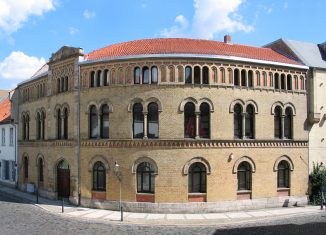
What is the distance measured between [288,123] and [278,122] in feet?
3.10

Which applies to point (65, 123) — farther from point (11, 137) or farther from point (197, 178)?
point (11, 137)

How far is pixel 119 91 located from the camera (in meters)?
25.3

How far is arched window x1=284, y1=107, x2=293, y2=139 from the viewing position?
27641 millimetres

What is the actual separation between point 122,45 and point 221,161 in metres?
11.2

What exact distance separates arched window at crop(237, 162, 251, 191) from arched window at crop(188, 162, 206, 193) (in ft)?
9.11

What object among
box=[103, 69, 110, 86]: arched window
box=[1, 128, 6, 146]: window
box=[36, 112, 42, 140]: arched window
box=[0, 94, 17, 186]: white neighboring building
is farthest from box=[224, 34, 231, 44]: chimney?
box=[1, 128, 6, 146]: window

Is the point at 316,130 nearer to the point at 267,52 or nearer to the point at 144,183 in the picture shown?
the point at 267,52

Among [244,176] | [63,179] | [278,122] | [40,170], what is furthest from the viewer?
[40,170]

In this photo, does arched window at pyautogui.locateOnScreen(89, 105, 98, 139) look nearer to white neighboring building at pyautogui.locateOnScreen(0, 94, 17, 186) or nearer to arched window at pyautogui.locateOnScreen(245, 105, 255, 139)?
arched window at pyautogui.locateOnScreen(245, 105, 255, 139)

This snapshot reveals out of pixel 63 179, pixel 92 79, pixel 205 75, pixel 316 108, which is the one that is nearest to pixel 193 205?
pixel 205 75

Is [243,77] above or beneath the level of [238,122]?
above

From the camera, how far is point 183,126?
24500 mm

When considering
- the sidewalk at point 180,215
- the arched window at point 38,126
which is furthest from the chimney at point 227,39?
the arched window at point 38,126

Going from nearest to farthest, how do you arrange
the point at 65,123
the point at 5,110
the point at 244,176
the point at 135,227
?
1. the point at 135,227
2. the point at 244,176
3. the point at 65,123
4. the point at 5,110
